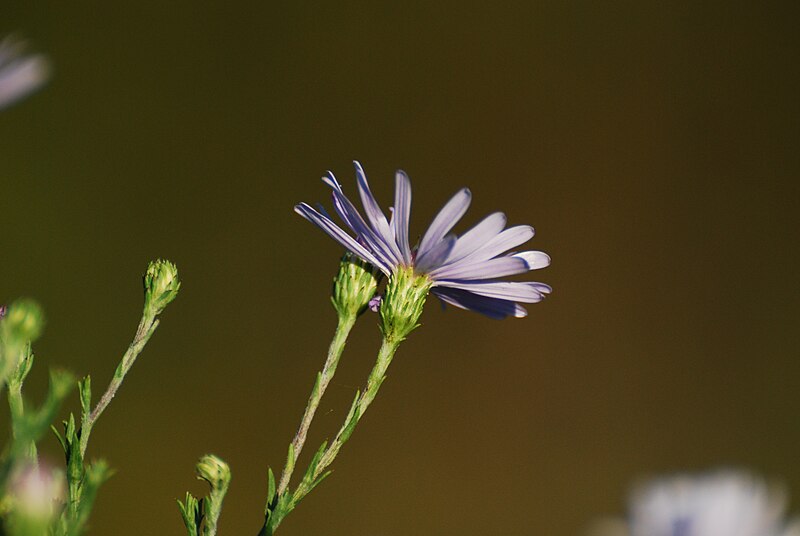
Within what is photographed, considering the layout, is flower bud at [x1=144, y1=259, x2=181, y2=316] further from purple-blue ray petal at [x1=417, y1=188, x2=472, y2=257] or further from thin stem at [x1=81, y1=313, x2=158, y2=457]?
purple-blue ray petal at [x1=417, y1=188, x2=472, y2=257]

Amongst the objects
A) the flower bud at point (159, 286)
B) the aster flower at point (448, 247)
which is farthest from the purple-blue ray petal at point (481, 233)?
the flower bud at point (159, 286)

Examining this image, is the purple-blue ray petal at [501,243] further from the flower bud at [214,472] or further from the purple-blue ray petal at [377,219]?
the flower bud at [214,472]

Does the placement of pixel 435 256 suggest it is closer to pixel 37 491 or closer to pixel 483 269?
pixel 483 269

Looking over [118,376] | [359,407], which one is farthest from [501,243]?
[118,376]

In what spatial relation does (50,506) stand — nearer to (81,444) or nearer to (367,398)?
(81,444)

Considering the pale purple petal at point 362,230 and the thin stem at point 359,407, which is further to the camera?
the pale purple petal at point 362,230
